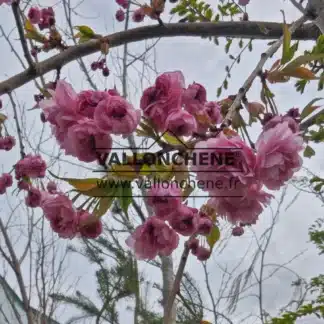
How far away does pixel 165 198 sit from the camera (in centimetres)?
63

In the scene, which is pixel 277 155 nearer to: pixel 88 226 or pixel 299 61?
pixel 299 61

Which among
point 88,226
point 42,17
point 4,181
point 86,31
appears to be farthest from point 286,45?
point 4,181

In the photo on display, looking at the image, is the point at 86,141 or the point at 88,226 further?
the point at 88,226

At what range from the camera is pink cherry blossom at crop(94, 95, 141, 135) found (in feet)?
1.90

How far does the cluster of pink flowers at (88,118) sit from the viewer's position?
0.58 m

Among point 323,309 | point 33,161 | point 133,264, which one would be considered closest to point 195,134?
point 33,161

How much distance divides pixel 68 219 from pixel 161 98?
27 cm

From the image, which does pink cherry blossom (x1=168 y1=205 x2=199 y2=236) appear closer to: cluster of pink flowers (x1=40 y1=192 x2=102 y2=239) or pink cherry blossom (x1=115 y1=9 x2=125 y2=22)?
cluster of pink flowers (x1=40 y1=192 x2=102 y2=239)

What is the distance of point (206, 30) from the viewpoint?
1329 mm

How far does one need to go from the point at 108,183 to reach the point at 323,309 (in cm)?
187

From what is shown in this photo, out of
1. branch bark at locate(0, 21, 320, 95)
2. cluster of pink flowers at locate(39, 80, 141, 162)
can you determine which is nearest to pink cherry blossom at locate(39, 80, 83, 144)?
cluster of pink flowers at locate(39, 80, 141, 162)

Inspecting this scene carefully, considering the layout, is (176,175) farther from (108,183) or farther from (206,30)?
(206,30)

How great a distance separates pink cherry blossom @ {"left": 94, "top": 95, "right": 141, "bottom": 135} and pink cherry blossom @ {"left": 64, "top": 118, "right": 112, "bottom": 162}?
1 centimetres

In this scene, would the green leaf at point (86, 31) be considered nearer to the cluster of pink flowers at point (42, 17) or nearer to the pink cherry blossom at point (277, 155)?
the cluster of pink flowers at point (42, 17)
